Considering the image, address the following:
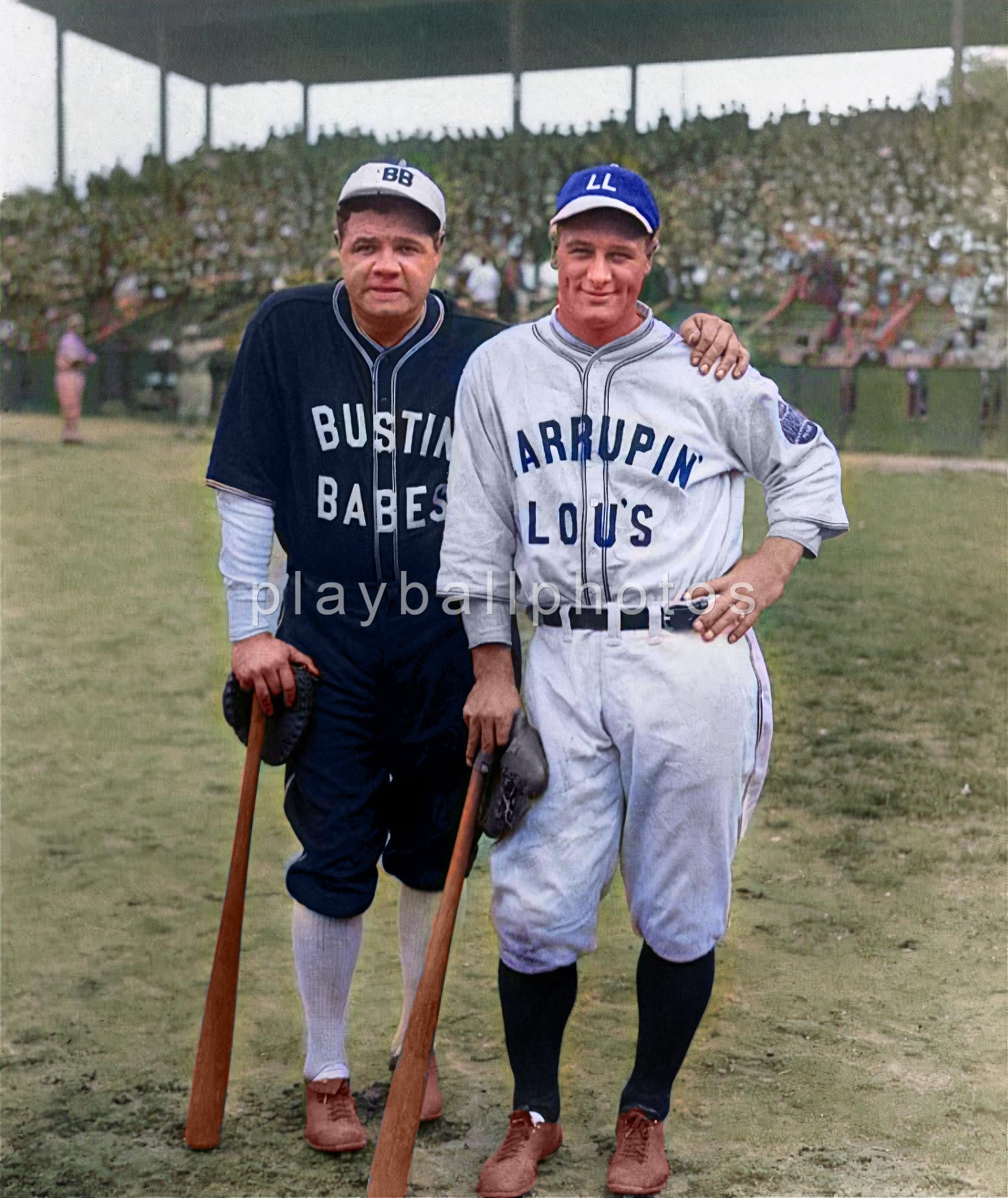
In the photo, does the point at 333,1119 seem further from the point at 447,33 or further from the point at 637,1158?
the point at 447,33

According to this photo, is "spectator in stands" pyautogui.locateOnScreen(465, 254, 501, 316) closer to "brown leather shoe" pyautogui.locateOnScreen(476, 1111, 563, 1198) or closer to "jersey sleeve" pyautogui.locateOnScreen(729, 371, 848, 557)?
"jersey sleeve" pyautogui.locateOnScreen(729, 371, 848, 557)

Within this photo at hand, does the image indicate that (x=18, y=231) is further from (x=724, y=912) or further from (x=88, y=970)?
(x=724, y=912)

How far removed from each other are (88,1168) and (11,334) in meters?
12.0

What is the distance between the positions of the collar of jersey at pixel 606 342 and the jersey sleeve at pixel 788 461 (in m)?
0.19

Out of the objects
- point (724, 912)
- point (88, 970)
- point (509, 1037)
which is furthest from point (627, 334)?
point (88, 970)

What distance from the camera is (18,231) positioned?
14469mm

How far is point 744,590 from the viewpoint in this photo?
90.1 inches

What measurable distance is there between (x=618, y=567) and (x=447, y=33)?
20.3 ft

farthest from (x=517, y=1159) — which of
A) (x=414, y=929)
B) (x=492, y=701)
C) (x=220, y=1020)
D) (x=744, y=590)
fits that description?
(x=744, y=590)

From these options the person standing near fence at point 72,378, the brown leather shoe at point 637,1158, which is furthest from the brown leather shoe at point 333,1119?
the person standing near fence at point 72,378

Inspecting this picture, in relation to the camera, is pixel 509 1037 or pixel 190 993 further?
pixel 190 993

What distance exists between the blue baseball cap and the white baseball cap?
0.89 ft

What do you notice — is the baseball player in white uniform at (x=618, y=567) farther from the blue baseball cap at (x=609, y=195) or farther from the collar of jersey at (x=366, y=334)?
the collar of jersey at (x=366, y=334)

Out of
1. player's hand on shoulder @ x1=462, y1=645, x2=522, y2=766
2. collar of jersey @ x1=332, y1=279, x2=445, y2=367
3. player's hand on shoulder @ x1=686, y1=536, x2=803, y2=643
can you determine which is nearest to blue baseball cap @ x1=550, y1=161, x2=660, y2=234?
collar of jersey @ x1=332, y1=279, x2=445, y2=367
